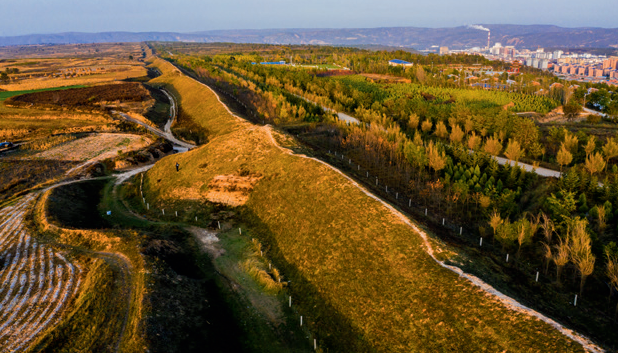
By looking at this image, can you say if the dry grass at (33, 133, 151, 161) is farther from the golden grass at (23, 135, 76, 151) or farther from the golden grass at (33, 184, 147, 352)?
the golden grass at (33, 184, 147, 352)

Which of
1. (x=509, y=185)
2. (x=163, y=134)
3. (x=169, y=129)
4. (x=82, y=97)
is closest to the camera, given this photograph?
(x=509, y=185)

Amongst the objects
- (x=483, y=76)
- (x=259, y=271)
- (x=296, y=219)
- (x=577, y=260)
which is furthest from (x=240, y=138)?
(x=483, y=76)

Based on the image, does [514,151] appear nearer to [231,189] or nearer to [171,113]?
[231,189]

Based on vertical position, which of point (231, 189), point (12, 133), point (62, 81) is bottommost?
point (231, 189)

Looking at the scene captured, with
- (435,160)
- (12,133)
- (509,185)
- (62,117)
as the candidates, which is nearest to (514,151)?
(509,185)

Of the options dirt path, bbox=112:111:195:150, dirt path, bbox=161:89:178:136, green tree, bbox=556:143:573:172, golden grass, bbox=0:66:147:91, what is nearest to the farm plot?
dirt path, bbox=112:111:195:150

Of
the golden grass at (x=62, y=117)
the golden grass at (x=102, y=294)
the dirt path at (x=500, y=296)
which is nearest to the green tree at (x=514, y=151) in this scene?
the dirt path at (x=500, y=296)

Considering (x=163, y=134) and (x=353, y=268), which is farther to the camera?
(x=163, y=134)

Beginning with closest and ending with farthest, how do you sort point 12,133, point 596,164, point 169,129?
point 596,164 < point 12,133 < point 169,129
